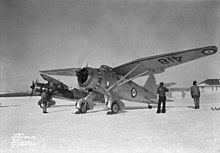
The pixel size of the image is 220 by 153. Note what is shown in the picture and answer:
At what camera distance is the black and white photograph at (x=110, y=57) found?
3016 millimetres

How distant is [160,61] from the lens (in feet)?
18.8

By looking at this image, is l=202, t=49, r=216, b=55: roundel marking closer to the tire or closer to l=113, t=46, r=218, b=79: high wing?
l=113, t=46, r=218, b=79: high wing

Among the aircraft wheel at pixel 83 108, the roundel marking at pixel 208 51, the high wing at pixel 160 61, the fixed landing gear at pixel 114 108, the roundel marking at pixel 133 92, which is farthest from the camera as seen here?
the roundel marking at pixel 133 92

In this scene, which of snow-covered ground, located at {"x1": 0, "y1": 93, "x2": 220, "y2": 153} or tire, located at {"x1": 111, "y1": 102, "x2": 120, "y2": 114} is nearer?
snow-covered ground, located at {"x1": 0, "y1": 93, "x2": 220, "y2": 153}

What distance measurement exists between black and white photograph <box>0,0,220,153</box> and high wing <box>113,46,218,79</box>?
26 millimetres

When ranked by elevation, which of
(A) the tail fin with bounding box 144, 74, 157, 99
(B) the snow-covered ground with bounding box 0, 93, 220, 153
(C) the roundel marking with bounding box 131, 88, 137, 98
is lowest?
(B) the snow-covered ground with bounding box 0, 93, 220, 153

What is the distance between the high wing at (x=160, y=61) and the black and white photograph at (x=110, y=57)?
26 mm

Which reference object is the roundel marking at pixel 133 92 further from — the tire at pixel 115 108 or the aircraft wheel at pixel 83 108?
the aircraft wheel at pixel 83 108

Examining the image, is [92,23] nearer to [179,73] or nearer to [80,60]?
[80,60]

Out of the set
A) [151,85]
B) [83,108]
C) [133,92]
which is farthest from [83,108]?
[151,85]

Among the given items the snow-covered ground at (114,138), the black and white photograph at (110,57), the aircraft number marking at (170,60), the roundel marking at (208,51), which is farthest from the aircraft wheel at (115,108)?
the roundel marking at (208,51)

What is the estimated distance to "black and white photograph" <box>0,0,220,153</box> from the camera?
302cm

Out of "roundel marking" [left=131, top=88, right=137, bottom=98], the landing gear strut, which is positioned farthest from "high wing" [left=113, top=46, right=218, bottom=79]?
the landing gear strut

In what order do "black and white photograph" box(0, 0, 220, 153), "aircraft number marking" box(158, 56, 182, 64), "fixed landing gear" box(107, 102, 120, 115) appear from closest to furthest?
"black and white photograph" box(0, 0, 220, 153) → "aircraft number marking" box(158, 56, 182, 64) → "fixed landing gear" box(107, 102, 120, 115)
